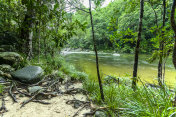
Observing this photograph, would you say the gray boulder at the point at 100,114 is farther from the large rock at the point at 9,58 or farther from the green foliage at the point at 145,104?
the large rock at the point at 9,58

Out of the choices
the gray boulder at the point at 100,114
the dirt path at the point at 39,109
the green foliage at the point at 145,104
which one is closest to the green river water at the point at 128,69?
the green foliage at the point at 145,104

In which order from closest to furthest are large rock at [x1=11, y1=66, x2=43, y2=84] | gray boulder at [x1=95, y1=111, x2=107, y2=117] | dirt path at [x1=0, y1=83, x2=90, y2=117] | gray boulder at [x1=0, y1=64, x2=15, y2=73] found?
gray boulder at [x1=95, y1=111, x2=107, y2=117] → dirt path at [x1=0, y1=83, x2=90, y2=117] → large rock at [x1=11, y1=66, x2=43, y2=84] → gray boulder at [x1=0, y1=64, x2=15, y2=73]

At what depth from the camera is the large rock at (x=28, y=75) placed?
357 cm

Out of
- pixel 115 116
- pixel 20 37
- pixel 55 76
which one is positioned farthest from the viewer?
pixel 20 37

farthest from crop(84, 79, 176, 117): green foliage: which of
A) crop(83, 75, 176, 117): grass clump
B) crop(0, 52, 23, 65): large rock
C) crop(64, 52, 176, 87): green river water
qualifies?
crop(0, 52, 23, 65): large rock

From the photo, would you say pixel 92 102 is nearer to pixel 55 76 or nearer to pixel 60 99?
pixel 60 99

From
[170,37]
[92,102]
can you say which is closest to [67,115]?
[92,102]

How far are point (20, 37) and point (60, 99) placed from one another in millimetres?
7305

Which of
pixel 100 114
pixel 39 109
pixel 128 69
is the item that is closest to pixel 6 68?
pixel 39 109

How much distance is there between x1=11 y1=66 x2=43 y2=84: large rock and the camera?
3.57 m

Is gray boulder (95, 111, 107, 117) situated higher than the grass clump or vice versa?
the grass clump

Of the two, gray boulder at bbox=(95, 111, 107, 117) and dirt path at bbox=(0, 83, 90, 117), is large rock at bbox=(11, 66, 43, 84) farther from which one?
gray boulder at bbox=(95, 111, 107, 117)

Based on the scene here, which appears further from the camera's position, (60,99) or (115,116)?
(60,99)

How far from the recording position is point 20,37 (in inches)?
302
